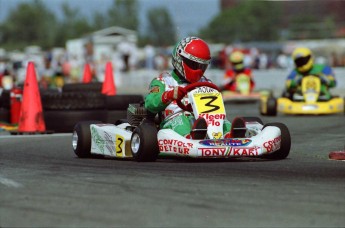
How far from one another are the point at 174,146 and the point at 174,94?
543 mm

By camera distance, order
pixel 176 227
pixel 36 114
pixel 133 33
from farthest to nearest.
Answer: pixel 133 33 < pixel 36 114 < pixel 176 227

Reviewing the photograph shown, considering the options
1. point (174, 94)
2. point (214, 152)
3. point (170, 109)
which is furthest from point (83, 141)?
point (214, 152)

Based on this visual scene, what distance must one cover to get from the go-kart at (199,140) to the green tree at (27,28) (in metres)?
76.4

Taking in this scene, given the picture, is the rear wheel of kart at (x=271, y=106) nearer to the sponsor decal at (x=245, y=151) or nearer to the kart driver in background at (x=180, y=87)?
the kart driver in background at (x=180, y=87)

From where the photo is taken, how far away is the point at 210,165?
827cm

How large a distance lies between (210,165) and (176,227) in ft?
9.75

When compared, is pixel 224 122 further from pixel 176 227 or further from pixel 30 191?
pixel 176 227

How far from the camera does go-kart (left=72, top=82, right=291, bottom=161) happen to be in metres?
8.48

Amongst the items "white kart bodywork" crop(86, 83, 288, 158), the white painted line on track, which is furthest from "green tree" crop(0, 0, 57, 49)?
the white painted line on track

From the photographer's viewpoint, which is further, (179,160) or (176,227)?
(179,160)

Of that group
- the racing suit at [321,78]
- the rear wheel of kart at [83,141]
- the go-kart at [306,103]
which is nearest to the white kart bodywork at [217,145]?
the rear wheel of kart at [83,141]

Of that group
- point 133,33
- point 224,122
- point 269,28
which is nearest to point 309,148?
point 224,122

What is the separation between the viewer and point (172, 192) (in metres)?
6.46

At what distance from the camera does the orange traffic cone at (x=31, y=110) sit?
13586mm
